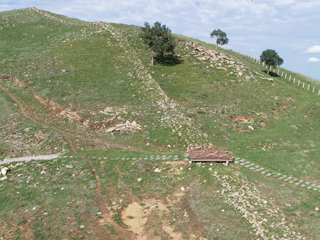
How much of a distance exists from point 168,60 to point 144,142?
31718 millimetres

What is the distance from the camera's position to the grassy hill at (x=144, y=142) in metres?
18.3

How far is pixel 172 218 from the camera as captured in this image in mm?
18859

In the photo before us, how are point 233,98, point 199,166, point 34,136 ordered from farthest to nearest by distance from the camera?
point 233,98 → point 34,136 → point 199,166

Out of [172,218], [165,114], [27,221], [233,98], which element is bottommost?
[27,221]

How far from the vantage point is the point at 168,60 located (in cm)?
5688

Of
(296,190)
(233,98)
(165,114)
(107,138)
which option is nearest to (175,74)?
(233,98)

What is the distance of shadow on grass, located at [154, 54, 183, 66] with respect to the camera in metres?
55.4

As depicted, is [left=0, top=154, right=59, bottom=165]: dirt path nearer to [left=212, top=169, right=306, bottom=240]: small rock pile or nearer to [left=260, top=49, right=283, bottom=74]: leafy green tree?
[left=212, top=169, right=306, bottom=240]: small rock pile

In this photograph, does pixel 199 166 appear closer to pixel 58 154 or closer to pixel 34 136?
pixel 58 154

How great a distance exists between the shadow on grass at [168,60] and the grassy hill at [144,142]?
59cm

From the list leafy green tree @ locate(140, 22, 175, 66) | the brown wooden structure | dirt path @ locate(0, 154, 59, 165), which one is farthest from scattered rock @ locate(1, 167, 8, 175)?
leafy green tree @ locate(140, 22, 175, 66)

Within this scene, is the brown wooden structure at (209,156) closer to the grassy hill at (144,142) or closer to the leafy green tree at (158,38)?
the grassy hill at (144,142)

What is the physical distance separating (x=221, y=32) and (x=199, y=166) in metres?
62.1

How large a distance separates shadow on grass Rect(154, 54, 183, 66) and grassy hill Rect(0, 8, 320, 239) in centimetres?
59
